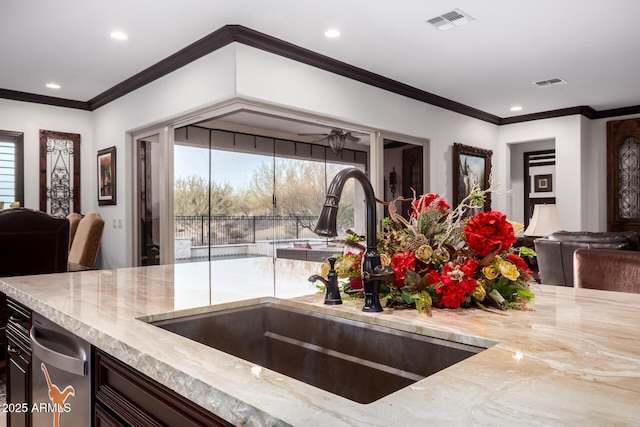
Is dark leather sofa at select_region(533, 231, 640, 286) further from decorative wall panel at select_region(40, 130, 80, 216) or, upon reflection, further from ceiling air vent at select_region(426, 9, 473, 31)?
decorative wall panel at select_region(40, 130, 80, 216)

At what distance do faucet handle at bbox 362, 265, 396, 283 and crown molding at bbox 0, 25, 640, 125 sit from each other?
2.95 meters

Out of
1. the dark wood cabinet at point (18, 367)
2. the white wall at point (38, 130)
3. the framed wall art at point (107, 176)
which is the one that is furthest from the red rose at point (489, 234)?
the white wall at point (38, 130)

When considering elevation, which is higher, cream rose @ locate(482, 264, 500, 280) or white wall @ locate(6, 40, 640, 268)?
white wall @ locate(6, 40, 640, 268)

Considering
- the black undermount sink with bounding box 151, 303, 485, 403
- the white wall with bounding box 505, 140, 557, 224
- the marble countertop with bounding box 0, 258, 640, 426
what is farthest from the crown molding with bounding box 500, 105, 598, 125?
the black undermount sink with bounding box 151, 303, 485, 403

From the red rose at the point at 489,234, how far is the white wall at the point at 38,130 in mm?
5413

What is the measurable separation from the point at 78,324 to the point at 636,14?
4.05 meters

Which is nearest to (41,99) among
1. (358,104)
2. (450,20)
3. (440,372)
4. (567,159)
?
Answer: (358,104)

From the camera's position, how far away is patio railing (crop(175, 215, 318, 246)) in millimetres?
5910

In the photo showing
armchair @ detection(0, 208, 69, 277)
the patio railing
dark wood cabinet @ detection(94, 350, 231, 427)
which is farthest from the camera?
the patio railing

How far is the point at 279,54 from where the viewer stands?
152 inches

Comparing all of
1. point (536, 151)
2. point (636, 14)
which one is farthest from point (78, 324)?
point (536, 151)

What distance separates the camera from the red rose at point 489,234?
1.10 metres

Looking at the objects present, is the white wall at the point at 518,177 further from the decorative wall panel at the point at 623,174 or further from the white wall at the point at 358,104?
the decorative wall panel at the point at 623,174

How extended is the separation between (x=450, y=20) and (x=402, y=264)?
9.42ft
